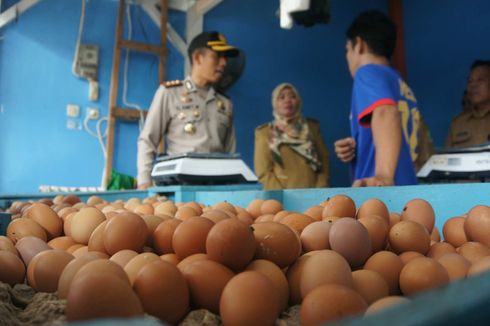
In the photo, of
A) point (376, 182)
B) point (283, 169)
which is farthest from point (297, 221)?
point (283, 169)

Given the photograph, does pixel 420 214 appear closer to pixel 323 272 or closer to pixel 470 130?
pixel 323 272

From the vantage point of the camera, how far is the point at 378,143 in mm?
1396

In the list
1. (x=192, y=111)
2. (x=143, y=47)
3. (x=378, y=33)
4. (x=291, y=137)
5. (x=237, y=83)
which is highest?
(x=143, y=47)

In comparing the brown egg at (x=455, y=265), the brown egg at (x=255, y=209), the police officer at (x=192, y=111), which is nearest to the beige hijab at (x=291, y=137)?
the police officer at (x=192, y=111)

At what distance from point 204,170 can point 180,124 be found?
28.3 inches

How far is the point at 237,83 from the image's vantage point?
11.6 feet

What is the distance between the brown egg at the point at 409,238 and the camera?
23.6 inches

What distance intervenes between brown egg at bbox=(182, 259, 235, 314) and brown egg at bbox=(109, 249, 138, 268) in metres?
0.09

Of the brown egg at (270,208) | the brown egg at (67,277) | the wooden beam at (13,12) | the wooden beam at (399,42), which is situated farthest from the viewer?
the wooden beam at (399,42)

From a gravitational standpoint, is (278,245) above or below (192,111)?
below

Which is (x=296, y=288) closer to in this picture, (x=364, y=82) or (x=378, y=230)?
(x=378, y=230)

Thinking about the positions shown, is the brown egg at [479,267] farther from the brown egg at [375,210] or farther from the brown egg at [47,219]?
the brown egg at [47,219]

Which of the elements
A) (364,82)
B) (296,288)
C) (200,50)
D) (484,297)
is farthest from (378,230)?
(200,50)

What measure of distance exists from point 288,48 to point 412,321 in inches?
148
